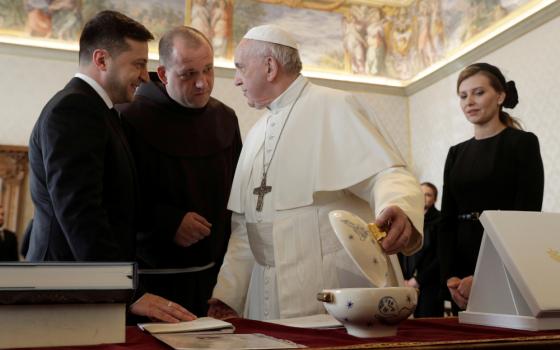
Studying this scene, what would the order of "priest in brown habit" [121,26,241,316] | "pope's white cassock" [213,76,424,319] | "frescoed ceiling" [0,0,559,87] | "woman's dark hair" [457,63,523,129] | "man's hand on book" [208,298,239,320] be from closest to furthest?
"pope's white cassock" [213,76,424,319], "man's hand on book" [208,298,239,320], "priest in brown habit" [121,26,241,316], "woman's dark hair" [457,63,523,129], "frescoed ceiling" [0,0,559,87]

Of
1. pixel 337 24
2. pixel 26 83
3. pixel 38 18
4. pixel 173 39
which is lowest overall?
pixel 173 39

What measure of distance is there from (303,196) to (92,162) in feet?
2.77

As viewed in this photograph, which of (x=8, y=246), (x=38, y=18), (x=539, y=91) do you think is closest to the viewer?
(x=8, y=246)

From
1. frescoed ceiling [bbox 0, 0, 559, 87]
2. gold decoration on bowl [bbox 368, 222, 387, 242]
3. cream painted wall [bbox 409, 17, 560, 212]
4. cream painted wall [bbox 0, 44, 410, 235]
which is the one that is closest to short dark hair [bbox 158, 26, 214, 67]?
gold decoration on bowl [bbox 368, 222, 387, 242]

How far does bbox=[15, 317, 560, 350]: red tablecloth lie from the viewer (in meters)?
1.21

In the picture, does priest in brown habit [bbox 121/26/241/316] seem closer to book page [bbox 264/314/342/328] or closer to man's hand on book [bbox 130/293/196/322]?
man's hand on book [bbox 130/293/196/322]

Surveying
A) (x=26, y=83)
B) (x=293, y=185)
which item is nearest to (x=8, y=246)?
(x=26, y=83)

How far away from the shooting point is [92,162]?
7.50ft

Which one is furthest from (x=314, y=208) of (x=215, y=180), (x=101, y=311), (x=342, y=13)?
(x=342, y=13)

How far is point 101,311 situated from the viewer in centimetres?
133

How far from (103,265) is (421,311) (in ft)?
18.4

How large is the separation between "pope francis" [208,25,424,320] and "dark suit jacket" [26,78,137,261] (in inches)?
19.6

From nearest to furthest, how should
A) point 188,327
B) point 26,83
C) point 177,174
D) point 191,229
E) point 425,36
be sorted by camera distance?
point 188,327
point 191,229
point 177,174
point 26,83
point 425,36

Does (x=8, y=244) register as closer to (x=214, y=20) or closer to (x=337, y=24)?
(x=214, y=20)
